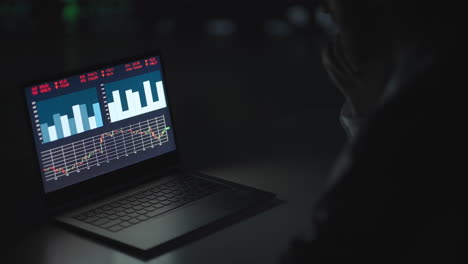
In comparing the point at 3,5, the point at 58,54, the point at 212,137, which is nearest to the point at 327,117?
the point at 212,137

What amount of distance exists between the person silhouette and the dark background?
2.58ft

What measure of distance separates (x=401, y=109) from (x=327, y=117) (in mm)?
1433

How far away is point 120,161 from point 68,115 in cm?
18

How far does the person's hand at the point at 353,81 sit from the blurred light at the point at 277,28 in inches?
161

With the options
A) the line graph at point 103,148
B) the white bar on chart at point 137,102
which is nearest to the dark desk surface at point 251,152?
the line graph at point 103,148

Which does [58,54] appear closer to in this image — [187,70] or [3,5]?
[187,70]

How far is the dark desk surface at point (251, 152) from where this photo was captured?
1369mm

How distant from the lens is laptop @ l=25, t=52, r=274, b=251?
151 centimetres

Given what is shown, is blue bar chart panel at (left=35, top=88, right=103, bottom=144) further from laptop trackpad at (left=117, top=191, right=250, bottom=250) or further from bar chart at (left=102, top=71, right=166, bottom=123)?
laptop trackpad at (left=117, top=191, right=250, bottom=250)

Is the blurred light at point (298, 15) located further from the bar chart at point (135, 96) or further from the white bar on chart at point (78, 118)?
the white bar on chart at point (78, 118)

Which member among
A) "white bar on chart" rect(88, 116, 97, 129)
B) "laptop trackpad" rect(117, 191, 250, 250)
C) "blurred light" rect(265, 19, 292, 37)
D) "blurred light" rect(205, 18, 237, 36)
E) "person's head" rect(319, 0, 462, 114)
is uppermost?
"person's head" rect(319, 0, 462, 114)

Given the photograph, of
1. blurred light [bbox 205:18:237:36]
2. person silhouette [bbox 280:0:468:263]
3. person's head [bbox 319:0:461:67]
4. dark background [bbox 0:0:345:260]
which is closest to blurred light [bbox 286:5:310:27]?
dark background [bbox 0:0:345:260]

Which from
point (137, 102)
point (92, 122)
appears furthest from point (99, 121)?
point (137, 102)

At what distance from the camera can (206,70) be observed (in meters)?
3.66
